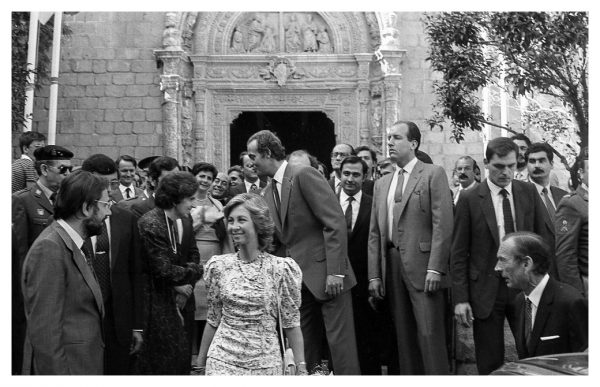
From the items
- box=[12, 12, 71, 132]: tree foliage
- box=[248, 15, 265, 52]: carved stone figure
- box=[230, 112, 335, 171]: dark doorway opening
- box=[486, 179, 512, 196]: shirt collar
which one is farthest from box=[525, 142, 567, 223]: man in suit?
box=[230, 112, 335, 171]: dark doorway opening

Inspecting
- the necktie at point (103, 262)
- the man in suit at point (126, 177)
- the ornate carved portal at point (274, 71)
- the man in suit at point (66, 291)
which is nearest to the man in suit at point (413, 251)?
the necktie at point (103, 262)

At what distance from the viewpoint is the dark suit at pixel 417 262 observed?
6703mm

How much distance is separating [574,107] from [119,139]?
32.1ft

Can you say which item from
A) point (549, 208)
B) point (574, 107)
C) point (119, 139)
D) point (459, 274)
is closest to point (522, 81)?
point (574, 107)

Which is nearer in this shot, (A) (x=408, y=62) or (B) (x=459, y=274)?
(B) (x=459, y=274)

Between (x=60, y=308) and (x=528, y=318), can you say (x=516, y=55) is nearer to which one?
Result: (x=528, y=318)

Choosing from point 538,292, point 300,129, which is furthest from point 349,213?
point 300,129

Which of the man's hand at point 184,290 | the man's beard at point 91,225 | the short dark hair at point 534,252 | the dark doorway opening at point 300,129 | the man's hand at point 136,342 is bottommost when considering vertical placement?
the man's hand at point 136,342

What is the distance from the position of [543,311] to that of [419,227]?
1508 millimetres

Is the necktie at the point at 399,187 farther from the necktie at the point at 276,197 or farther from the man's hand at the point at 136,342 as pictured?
the man's hand at the point at 136,342

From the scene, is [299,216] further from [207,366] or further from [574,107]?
[574,107]

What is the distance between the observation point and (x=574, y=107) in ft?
33.0

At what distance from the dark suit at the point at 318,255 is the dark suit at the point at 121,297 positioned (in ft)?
3.97

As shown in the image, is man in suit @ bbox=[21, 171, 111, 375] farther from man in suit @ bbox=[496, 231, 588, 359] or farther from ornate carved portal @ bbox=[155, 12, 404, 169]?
ornate carved portal @ bbox=[155, 12, 404, 169]
